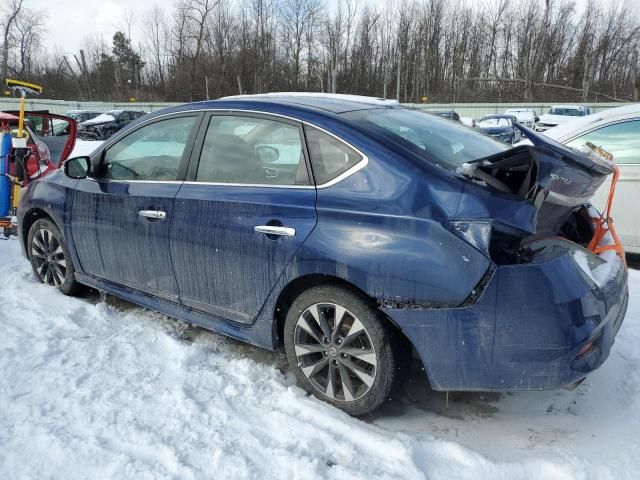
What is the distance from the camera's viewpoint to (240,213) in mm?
2855

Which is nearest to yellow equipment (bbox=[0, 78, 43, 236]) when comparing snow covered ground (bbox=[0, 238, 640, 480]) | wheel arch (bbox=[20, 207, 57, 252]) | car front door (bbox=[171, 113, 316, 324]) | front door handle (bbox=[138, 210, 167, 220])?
wheel arch (bbox=[20, 207, 57, 252])

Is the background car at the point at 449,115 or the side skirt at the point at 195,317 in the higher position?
the background car at the point at 449,115

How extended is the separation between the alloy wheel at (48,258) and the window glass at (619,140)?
15.7ft

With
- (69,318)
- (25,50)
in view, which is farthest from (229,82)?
(69,318)

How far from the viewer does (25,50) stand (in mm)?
58250

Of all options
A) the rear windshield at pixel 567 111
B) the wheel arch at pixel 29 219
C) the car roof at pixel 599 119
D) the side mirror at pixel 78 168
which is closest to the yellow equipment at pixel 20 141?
the wheel arch at pixel 29 219

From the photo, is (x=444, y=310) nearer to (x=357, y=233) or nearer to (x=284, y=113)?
(x=357, y=233)

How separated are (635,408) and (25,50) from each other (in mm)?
68852

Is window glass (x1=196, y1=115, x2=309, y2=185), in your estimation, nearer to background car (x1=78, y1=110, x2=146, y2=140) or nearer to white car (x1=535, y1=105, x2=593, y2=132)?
background car (x1=78, y1=110, x2=146, y2=140)

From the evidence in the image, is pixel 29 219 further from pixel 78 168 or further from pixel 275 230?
pixel 275 230

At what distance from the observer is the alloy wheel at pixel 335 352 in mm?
2557

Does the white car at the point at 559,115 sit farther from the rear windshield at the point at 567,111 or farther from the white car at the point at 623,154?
the white car at the point at 623,154

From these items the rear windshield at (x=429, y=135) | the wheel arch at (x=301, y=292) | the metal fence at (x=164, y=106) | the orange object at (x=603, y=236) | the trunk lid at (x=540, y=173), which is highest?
the metal fence at (x=164, y=106)

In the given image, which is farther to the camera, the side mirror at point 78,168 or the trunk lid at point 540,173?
the side mirror at point 78,168
